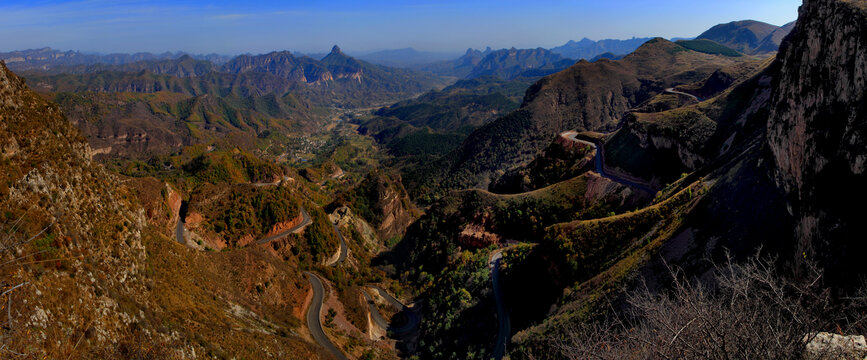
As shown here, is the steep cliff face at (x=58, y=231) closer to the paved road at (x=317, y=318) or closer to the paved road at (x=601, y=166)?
the paved road at (x=317, y=318)

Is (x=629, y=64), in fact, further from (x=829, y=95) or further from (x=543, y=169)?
(x=829, y=95)

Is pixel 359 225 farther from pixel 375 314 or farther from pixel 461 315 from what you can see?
pixel 461 315

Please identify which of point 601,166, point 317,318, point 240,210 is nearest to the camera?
point 317,318

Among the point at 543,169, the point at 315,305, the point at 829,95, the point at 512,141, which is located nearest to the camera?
the point at 829,95

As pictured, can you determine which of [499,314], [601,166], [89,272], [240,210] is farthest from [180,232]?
[601,166]

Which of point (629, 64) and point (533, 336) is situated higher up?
point (629, 64)

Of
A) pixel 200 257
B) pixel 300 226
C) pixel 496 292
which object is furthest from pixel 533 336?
pixel 300 226
